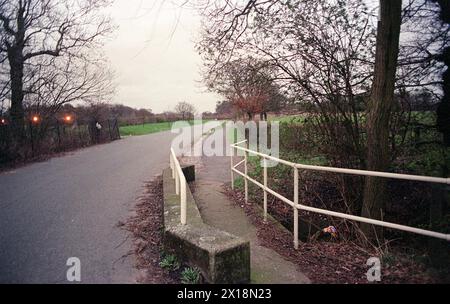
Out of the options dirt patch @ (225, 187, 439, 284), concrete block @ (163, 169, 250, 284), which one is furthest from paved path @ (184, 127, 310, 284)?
concrete block @ (163, 169, 250, 284)

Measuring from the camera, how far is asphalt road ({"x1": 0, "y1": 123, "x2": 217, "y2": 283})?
374 centimetres

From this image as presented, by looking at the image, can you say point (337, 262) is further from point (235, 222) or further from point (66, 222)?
point (66, 222)

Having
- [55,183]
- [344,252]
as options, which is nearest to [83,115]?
[55,183]

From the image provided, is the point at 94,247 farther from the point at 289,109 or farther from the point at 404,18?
the point at 404,18

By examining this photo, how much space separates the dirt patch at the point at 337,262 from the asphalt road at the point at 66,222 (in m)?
2.06

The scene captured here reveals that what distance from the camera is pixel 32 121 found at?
15.2 metres

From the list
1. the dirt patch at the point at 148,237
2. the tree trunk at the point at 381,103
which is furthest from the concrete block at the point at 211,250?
the tree trunk at the point at 381,103

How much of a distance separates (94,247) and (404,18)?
25.8 feet

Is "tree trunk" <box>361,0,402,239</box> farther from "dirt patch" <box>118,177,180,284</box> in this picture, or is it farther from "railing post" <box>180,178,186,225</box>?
"dirt patch" <box>118,177,180,284</box>

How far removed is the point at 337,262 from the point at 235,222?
2.06 m

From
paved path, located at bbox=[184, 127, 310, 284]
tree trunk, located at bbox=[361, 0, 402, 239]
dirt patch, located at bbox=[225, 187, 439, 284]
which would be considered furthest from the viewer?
tree trunk, located at bbox=[361, 0, 402, 239]

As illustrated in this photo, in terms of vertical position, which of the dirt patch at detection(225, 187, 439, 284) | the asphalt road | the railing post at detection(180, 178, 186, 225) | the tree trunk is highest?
the tree trunk

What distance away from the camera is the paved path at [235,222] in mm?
3525

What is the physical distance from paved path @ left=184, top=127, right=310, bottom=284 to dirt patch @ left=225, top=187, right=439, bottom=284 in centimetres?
16
